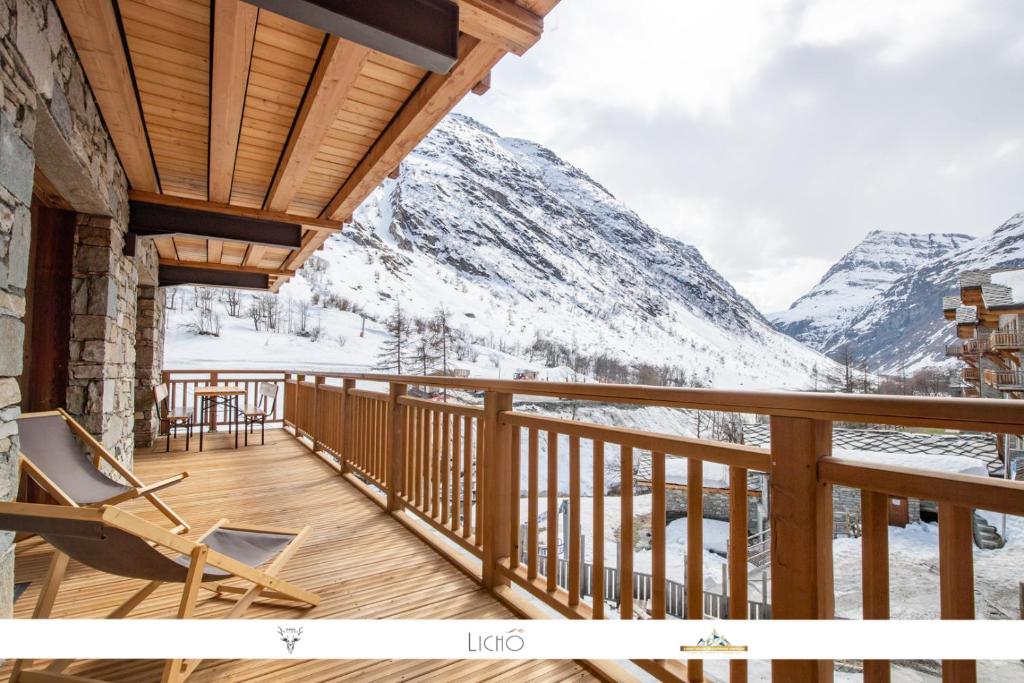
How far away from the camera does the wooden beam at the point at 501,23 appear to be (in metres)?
1.84

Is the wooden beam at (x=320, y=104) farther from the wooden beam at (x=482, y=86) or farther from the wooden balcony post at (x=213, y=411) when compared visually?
the wooden balcony post at (x=213, y=411)

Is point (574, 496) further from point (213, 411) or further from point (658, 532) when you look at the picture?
point (213, 411)

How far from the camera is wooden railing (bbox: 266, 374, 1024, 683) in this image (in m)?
0.82

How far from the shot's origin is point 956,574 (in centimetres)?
83

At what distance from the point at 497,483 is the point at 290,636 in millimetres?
946

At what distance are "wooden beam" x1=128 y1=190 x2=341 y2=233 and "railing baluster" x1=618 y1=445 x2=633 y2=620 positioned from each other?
382 cm

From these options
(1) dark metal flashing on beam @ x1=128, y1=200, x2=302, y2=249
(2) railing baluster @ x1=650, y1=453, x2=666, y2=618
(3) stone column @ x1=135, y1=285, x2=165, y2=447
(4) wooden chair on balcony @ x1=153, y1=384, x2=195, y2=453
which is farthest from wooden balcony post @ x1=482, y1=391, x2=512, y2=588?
(3) stone column @ x1=135, y1=285, x2=165, y2=447

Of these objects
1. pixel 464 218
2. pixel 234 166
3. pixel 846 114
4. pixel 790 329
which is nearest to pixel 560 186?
pixel 464 218

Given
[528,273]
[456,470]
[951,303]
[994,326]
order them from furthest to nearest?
[528,273]
[951,303]
[994,326]
[456,470]

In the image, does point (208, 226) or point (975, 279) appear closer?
point (208, 226)

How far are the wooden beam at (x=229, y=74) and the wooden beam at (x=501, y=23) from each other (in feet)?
2.69

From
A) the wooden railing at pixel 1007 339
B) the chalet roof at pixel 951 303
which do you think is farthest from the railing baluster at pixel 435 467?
the chalet roof at pixel 951 303

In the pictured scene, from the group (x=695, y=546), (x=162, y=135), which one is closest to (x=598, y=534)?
(x=695, y=546)

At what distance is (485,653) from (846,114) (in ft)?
145
